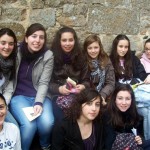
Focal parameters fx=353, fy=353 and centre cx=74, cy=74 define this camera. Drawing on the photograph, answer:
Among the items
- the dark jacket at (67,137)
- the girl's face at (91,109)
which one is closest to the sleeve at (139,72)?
the girl's face at (91,109)

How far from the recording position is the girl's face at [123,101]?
3820mm

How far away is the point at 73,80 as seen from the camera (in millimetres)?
4156

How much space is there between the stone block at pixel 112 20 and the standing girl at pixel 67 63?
532mm

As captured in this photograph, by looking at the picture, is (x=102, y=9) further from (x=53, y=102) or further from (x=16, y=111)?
(x=16, y=111)

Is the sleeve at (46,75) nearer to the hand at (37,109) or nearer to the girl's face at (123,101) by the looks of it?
the hand at (37,109)

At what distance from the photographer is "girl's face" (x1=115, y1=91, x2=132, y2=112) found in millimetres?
3820

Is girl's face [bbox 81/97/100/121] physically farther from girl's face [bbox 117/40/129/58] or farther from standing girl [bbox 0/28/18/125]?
girl's face [bbox 117/40/129/58]

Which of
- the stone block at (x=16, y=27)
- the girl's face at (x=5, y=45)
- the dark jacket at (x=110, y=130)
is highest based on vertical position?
the stone block at (x=16, y=27)

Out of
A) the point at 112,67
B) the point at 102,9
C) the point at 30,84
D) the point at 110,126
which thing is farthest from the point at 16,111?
the point at 102,9

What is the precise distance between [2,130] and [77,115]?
74 centimetres

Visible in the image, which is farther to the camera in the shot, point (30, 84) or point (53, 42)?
point (53, 42)

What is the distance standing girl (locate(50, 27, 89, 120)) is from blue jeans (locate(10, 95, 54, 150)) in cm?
39

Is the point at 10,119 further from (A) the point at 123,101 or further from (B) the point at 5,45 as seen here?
(A) the point at 123,101

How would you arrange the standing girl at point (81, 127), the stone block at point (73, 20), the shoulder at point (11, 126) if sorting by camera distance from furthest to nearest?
the stone block at point (73, 20) → the standing girl at point (81, 127) → the shoulder at point (11, 126)
